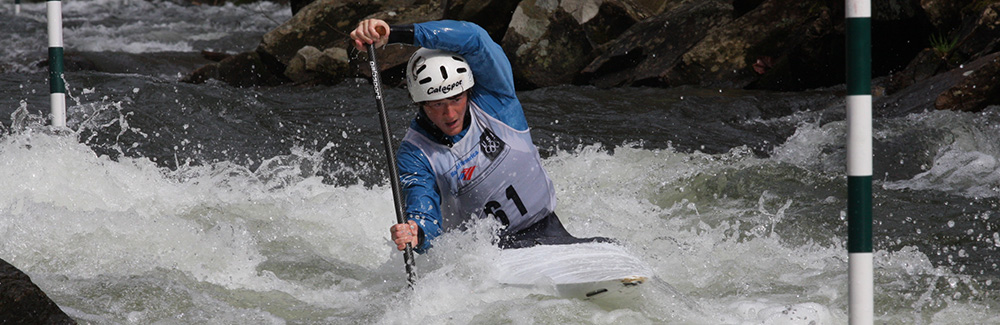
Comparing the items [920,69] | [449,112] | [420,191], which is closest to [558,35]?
[920,69]

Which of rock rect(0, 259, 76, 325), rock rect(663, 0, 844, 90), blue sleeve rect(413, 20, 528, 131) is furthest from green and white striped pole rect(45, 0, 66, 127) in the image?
rock rect(663, 0, 844, 90)

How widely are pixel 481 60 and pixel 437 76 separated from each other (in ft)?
0.83

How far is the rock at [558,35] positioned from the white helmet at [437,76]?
6683 mm

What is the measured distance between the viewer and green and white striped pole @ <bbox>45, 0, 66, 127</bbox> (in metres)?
5.40

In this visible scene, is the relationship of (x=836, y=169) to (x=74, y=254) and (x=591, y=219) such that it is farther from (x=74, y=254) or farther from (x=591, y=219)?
(x=74, y=254)

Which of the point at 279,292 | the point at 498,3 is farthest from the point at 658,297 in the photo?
the point at 498,3

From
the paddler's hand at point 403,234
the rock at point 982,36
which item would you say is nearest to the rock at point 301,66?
the rock at point 982,36

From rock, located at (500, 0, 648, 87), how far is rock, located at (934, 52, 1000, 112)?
13.4 feet

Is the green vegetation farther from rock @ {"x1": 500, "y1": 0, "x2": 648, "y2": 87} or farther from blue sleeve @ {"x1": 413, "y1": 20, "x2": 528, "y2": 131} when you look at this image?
blue sleeve @ {"x1": 413, "y1": 20, "x2": 528, "y2": 131}

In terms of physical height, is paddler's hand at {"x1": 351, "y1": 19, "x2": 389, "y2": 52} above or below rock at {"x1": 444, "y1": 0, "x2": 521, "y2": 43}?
below

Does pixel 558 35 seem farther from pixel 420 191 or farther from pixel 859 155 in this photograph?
pixel 859 155

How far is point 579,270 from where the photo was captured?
11.6ft

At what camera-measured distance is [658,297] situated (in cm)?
346

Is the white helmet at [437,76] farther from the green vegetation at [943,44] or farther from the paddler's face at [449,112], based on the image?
the green vegetation at [943,44]
